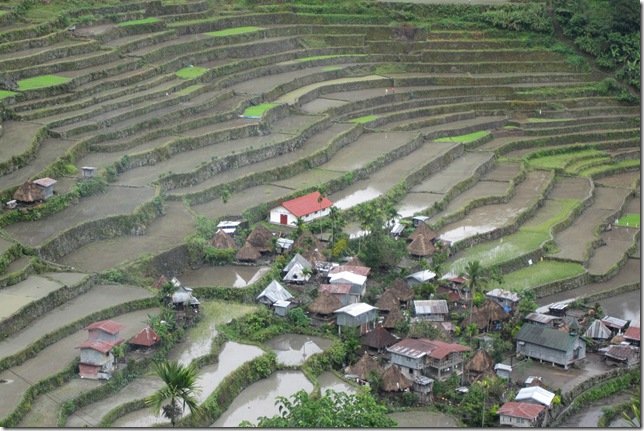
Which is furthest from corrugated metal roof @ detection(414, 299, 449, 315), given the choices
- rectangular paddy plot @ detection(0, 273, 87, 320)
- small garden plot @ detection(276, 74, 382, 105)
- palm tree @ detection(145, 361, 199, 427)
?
small garden plot @ detection(276, 74, 382, 105)

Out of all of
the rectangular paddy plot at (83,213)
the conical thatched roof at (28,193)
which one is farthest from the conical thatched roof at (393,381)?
the conical thatched roof at (28,193)

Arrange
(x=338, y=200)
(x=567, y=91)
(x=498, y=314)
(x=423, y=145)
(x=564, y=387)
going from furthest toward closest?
1. (x=567, y=91)
2. (x=423, y=145)
3. (x=338, y=200)
4. (x=498, y=314)
5. (x=564, y=387)

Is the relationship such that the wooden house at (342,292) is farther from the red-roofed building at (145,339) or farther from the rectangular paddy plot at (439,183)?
the rectangular paddy plot at (439,183)

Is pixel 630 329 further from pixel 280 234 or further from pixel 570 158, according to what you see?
pixel 570 158

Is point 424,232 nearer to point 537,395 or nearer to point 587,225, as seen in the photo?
point 587,225

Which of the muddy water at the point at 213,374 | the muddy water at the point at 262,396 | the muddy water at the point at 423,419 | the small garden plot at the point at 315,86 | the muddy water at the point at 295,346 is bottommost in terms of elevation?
the muddy water at the point at 423,419

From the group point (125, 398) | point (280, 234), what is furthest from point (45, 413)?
point (280, 234)

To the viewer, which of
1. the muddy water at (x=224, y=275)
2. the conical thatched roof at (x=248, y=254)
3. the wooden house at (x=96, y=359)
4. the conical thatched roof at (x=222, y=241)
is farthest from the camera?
the conical thatched roof at (x=222, y=241)
